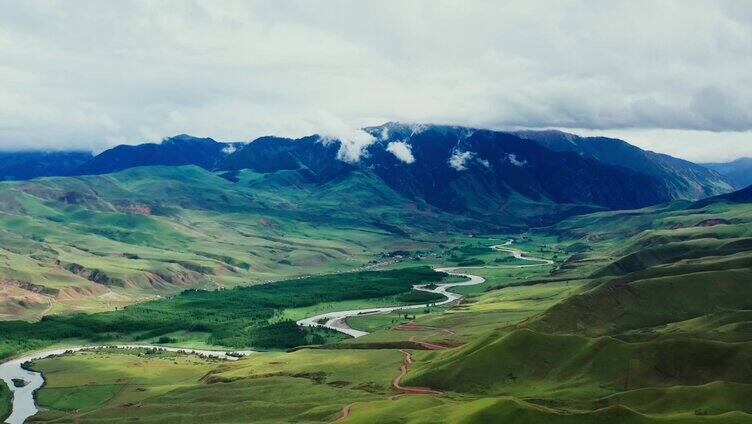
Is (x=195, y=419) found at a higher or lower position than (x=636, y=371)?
lower

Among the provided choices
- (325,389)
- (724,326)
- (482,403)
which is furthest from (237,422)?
(724,326)

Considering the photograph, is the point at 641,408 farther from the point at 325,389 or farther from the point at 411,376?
the point at 325,389

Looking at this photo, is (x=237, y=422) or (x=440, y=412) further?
(x=237, y=422)

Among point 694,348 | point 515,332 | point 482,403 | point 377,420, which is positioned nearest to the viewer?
point 482,403

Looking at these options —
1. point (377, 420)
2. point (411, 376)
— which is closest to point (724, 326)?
point (411, 376)

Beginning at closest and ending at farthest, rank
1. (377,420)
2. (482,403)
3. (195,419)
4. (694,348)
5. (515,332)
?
(482,403) → (377,420) → (694,348) → (195,419) → (515,332)

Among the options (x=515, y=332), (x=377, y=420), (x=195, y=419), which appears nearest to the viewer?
(x=377, y=420)

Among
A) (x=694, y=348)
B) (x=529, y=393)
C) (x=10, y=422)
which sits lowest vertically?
(x=10, y=422)

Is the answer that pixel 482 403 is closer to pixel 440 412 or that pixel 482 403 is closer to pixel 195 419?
pixel 440 412

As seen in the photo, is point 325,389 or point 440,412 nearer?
point 440,412
